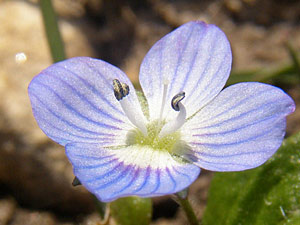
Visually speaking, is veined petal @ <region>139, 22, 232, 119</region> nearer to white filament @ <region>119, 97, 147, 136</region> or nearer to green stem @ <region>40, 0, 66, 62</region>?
white filament @ <region>119, 97, 147, 136</region>

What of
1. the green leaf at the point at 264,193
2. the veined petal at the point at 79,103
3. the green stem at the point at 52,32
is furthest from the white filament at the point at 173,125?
the green stem at the point at 52,32

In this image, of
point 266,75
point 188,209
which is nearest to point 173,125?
point 188,209

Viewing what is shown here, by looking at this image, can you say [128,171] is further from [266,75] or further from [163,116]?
[266,75]

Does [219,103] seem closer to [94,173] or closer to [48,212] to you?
[94,173]

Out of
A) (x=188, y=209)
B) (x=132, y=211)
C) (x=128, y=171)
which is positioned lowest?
(x=132, y=211)

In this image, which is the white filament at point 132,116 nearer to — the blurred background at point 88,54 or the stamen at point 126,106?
the stamen at point 126,106

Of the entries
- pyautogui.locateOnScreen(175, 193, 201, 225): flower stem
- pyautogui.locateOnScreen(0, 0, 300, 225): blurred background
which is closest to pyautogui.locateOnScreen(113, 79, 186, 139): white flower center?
pyautogui.locateOnScreen(175, 193, 201, 225): flower stem

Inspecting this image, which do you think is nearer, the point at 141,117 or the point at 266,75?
the point at 141,117
